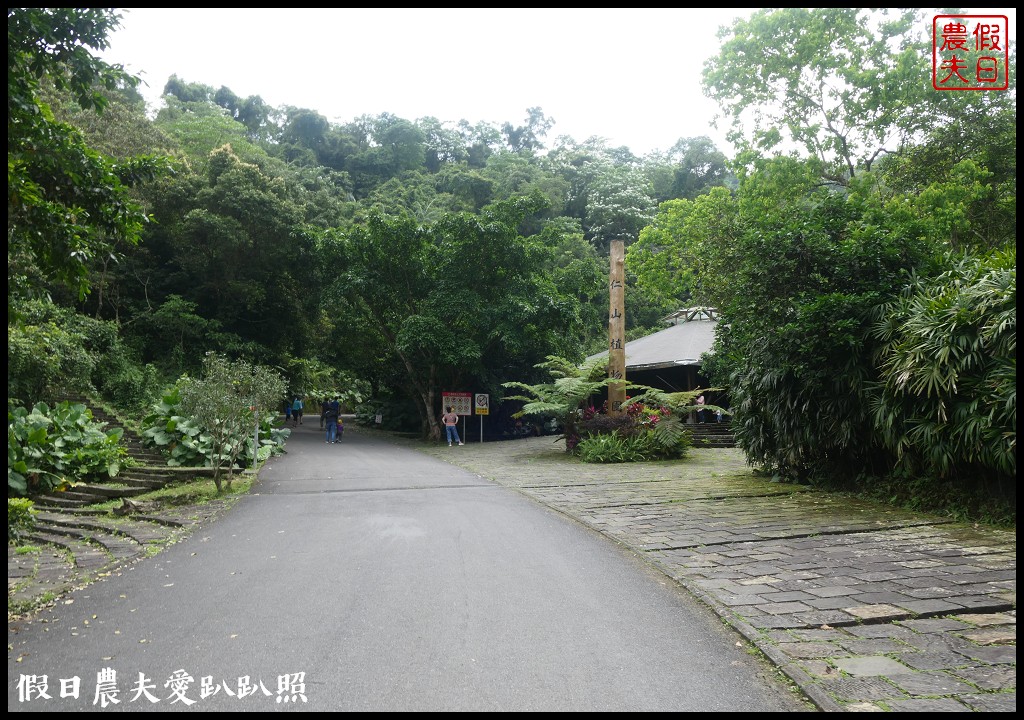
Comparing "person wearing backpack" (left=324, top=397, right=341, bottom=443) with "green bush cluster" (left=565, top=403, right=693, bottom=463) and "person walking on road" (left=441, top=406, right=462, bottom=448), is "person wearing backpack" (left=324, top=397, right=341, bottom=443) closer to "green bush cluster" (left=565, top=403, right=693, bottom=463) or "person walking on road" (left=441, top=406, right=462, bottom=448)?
"person walking on road" (left=441, top=406, right=462, bottom=448)

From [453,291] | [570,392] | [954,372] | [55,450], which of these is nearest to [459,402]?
[453,291]

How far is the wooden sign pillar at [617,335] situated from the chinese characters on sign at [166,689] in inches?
582

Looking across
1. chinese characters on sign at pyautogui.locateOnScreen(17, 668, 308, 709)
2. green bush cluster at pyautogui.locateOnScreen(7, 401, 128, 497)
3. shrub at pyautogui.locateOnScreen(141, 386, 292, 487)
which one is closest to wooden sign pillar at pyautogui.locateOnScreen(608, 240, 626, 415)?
shrub at pyautogui.locateOnScreen(141, 386, 292, 487)

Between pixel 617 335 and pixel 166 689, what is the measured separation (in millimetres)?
15805

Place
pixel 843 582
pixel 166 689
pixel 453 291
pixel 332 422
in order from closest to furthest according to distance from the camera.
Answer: pixel 166 689 < pixel 843 582 < pixel 453 291 < pixel 332 422

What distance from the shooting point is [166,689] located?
349 cm

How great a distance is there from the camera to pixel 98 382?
19.5m

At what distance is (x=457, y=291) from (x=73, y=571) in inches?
611

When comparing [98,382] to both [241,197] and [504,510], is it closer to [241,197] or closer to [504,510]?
[241,197]

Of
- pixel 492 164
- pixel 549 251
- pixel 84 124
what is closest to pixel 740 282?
pixel 549 251

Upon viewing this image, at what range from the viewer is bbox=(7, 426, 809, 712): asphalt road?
342cm

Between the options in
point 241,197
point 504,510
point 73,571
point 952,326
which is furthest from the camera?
point 241,197

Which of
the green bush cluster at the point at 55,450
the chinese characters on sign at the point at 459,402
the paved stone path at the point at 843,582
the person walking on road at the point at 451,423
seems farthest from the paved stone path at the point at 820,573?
the chinese characters on sign at the point at 459,402

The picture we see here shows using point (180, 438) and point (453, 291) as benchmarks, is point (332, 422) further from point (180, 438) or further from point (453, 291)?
point (180, 438)
